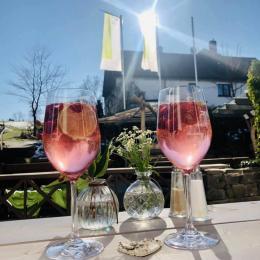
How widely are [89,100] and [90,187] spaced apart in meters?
0.34

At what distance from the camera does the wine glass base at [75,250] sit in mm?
744

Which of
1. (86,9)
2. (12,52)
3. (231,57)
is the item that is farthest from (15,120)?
(231,57)

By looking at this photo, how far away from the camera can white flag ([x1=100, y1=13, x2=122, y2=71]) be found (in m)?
14.7

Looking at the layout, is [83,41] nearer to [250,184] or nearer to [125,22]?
[125,22]

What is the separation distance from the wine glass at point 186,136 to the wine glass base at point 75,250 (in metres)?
0.17

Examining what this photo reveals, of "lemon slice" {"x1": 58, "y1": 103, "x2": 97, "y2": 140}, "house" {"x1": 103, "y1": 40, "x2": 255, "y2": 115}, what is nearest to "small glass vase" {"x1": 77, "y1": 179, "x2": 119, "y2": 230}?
"lemon slice" {"x1": 58, "y1": 103, "x2": 97, "y2": 140}

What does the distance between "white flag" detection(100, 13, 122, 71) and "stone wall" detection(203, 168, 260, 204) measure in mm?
9545

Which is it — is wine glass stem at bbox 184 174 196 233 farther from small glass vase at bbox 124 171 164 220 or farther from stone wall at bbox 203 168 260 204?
stone wall at bbox 203 168 260 204

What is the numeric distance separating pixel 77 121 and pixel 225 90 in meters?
26.3

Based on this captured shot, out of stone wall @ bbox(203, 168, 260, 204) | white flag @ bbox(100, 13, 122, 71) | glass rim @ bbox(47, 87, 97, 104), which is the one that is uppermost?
white flag @ bbox(100, 13, 122, 71)

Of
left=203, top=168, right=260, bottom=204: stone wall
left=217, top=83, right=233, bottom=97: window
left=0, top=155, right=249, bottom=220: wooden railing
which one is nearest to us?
left=0, top=155, right=249, bottom=220: wooden railing

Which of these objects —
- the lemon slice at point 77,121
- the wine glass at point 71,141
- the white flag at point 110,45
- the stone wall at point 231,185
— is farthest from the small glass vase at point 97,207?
the white flag at point 110,45

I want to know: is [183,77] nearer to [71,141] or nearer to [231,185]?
[231,185]

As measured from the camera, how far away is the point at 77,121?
32.0 inches
